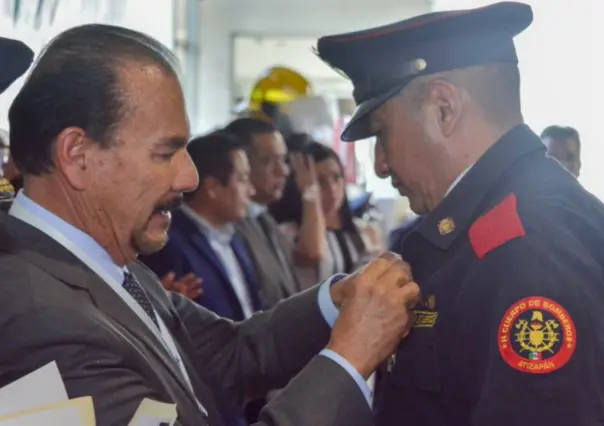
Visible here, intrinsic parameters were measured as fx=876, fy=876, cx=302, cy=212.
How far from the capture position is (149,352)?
1.08 metres

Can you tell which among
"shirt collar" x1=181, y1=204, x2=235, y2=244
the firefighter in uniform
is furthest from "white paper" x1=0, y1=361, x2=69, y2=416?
"shirt collar" x1=181, y1=204, x2=235, y2=244

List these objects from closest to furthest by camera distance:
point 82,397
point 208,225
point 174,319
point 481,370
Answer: point 82,397, point 481,370, point 174,319, point 208,225

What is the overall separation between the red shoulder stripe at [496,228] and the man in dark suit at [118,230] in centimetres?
11

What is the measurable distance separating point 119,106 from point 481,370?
54 centimetres

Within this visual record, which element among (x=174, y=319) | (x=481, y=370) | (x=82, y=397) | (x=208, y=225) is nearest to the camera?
(x=82, y=397)

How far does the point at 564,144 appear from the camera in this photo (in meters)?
3.38

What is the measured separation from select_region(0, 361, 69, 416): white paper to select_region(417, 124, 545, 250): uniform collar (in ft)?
1.79

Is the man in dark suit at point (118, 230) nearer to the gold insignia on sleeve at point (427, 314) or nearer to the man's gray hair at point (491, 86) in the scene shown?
the gold insignia on sleeve at point (427, 314)

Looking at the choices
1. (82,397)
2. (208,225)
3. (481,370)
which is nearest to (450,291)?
(481,370)

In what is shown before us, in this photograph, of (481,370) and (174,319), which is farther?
(174,319)

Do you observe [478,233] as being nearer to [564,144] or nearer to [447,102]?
[447,102]

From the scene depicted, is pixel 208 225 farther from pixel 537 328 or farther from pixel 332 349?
pixel 537 328

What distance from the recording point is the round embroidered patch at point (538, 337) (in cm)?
97

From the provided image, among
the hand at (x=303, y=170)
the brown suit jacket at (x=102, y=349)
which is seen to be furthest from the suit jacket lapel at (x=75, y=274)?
the hand at (x=303, y=170)
